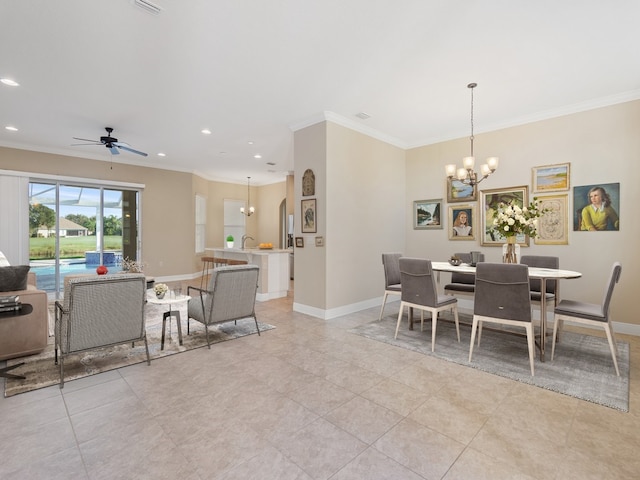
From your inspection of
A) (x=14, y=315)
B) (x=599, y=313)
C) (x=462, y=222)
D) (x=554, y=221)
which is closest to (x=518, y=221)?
(x=599, y=313)

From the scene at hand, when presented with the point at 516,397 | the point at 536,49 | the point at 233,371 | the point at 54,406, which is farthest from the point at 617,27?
the point at 54,406

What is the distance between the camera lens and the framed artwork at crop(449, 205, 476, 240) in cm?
548

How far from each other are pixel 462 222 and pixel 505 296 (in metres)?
2.77

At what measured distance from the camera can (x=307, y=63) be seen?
334 cm

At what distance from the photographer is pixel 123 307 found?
2.93 m

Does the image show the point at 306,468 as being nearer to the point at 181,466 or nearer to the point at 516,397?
the point at 181,466

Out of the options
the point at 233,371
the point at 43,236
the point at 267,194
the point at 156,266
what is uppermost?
the point at 267,194

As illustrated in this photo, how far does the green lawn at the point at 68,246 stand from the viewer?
635 cm

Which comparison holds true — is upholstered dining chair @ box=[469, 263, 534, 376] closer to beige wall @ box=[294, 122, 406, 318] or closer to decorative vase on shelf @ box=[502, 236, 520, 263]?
decorative vase on shelf @ box=[502, 236, 520, 263]

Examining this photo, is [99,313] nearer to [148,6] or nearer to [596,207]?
[148,6]

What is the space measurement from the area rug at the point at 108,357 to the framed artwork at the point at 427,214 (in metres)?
3.53

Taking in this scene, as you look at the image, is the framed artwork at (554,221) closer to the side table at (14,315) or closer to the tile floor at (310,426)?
the tile floor at (310,426)

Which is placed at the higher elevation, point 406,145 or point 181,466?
point 406,145

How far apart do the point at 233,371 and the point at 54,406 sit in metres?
1.32
